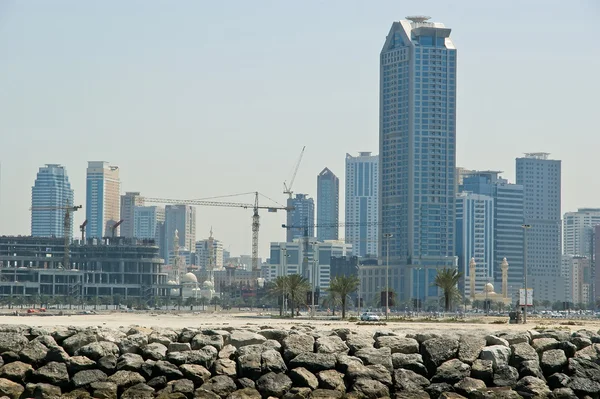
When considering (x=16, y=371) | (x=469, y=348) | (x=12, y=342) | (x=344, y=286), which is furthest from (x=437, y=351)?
(x=344, y=286)

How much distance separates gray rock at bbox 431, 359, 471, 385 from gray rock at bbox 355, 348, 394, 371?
1.55m

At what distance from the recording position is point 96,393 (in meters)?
36.3

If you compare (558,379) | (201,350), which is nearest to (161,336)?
(201,350)

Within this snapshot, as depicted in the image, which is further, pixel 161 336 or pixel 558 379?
pixel 161 336

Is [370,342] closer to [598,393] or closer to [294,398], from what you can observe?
[294,398]

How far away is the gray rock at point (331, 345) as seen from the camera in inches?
1539

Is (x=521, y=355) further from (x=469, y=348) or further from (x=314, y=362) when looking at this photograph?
(x=314, y=362)

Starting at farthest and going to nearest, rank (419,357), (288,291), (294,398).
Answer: (288,291) → (419,357) → (294,398)

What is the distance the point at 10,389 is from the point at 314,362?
31.7 feet

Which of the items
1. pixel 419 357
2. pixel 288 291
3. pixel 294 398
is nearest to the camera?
pixel 294 398

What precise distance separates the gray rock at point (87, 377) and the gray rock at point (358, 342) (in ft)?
27.4

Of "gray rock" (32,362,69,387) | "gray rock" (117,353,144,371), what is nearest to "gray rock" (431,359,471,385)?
"gray rock" (117,353,144,371)

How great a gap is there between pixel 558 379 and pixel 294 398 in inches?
348

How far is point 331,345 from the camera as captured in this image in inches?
1549
